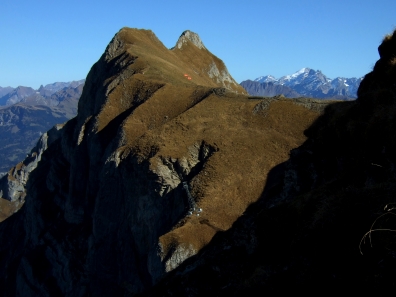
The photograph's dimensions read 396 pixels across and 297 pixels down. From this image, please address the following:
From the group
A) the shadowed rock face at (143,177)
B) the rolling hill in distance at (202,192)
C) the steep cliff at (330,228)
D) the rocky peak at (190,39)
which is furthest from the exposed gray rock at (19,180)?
the steep cliff at (330,228)

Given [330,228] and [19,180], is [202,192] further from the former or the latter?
[19,180]

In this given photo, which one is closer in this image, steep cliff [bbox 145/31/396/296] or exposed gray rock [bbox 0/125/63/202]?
steep cliff [bbox 145/31/396/296]

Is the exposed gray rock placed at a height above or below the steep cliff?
below

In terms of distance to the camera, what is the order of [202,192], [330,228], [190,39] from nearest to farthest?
[330,228]
[202,192]
[190,39]

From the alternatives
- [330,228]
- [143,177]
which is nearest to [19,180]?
[143,177]

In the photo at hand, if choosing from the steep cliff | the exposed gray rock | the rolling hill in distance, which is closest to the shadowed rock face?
the rolling hill in distance

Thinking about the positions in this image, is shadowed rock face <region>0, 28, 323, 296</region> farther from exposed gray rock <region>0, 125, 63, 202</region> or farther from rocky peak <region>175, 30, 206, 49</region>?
exposed gray rock <region>0, 125, 63, 202</region>

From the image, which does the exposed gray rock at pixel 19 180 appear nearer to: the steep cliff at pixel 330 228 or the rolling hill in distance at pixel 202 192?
the rolling hill in distance at pixel 202 192
